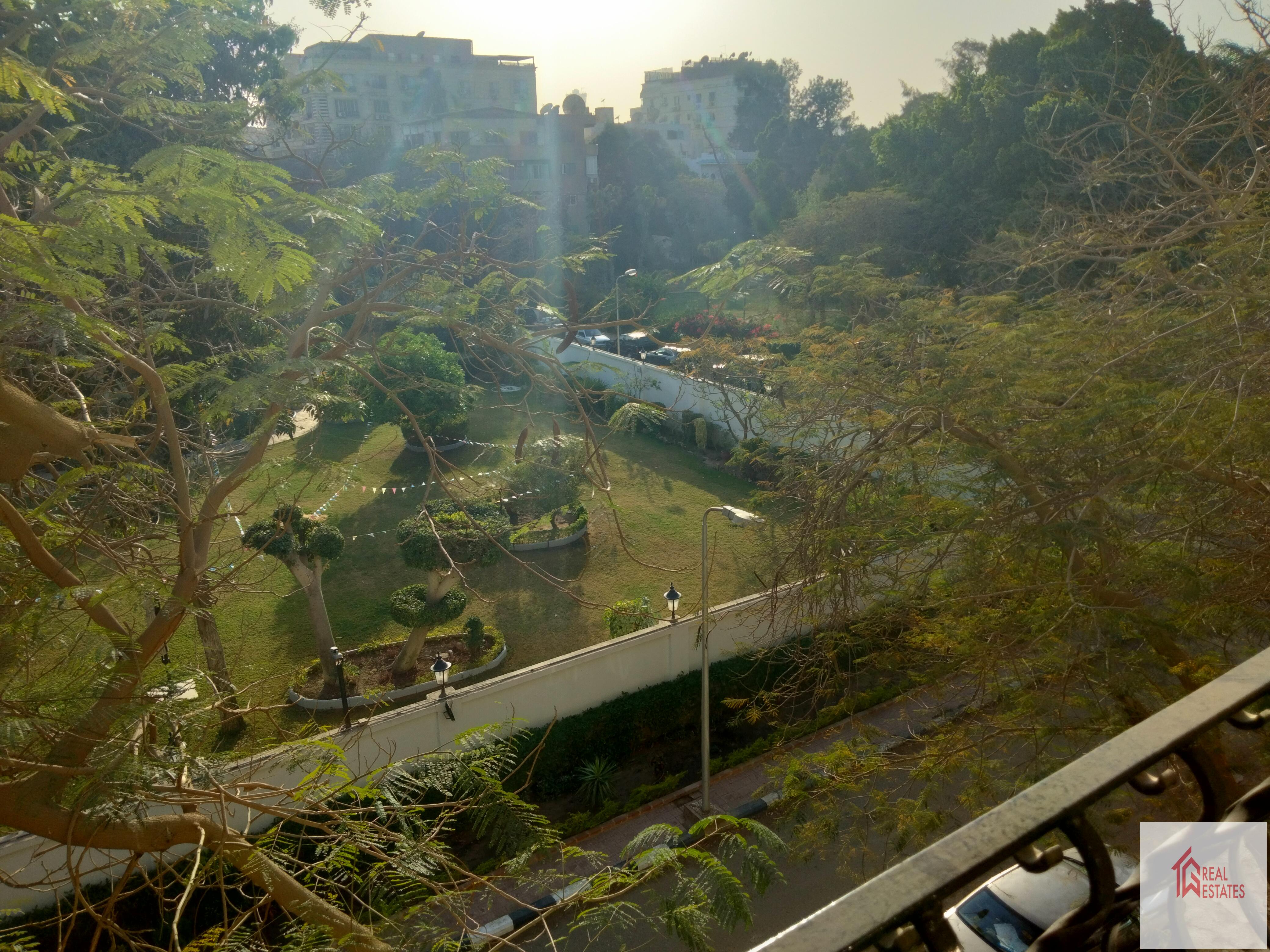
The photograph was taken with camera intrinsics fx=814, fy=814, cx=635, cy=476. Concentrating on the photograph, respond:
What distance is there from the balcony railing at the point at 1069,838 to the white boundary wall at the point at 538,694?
461 cm

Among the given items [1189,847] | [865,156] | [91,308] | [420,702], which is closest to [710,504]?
[420,702]

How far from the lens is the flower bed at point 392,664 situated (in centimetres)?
960

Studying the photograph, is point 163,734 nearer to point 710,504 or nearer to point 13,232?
point 13,232

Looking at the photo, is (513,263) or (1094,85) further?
(1094,85)

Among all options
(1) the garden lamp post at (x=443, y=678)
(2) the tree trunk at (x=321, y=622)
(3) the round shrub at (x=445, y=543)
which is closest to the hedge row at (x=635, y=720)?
(1) the garden lamp post at (x=443, y=678)

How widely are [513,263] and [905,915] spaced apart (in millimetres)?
5352

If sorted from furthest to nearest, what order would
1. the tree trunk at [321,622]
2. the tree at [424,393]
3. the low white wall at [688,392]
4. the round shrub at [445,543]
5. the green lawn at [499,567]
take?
the tree at [424,393] < the low white wall at [688,392] < the green lawn at [499,567] < the tree trunk at [321,622] < the round shrub at [445,543]

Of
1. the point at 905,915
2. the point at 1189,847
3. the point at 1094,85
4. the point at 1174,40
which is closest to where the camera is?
the point at 905,915

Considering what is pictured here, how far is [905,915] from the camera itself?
906mm

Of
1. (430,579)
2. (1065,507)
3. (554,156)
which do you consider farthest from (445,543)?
(554,156)

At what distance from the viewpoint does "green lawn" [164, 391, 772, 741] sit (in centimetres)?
1030

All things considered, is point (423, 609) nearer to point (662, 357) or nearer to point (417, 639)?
point (417, 639)

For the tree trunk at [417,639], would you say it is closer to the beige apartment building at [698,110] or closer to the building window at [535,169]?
the building window at [535,169]

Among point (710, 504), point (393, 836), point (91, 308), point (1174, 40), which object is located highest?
point (1174, 40)
